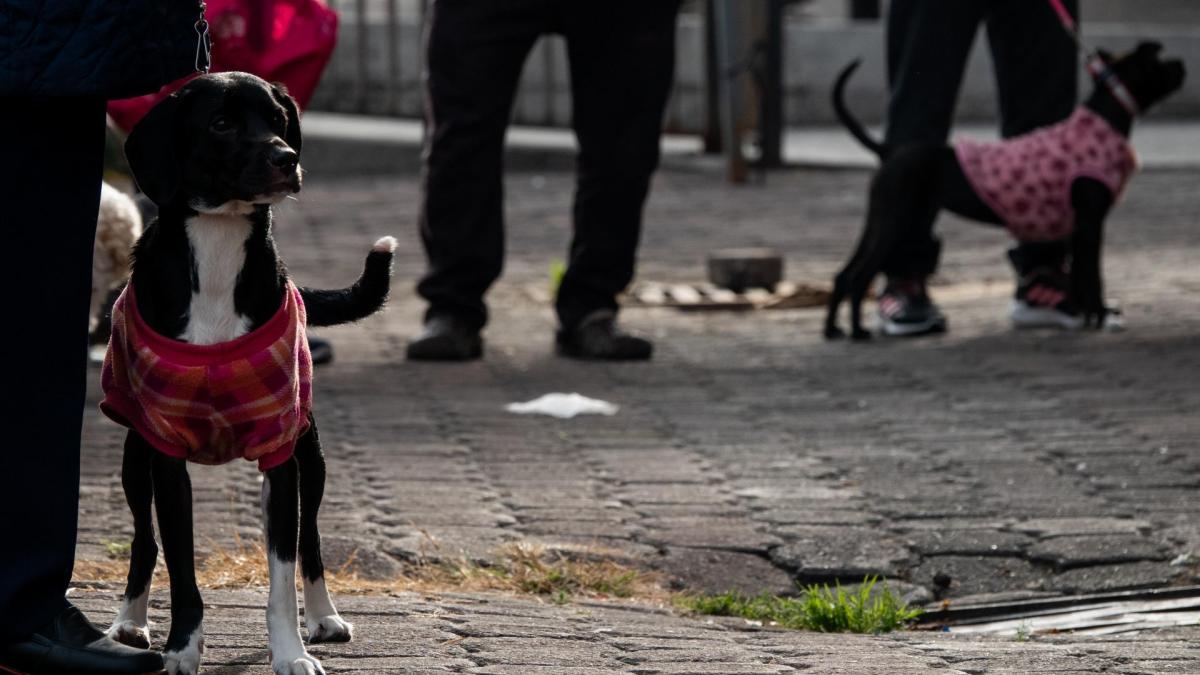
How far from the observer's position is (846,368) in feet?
21.6

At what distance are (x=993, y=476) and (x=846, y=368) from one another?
1.61 metres

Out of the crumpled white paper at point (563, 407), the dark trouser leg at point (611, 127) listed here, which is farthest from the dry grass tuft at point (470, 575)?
the dark trouser leg at point (611, 127)

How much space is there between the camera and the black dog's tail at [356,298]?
3352mm

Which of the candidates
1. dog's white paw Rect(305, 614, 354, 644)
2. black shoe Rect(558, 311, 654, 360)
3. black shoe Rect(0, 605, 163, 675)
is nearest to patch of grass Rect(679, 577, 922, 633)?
dog's white paw Rect(305, 614, 354, 644)

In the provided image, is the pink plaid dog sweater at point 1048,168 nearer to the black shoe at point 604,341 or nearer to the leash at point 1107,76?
the leash at point 1107,76

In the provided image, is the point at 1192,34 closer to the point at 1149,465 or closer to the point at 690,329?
the point at 690,329

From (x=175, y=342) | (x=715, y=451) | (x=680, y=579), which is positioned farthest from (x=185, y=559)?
(x=715, y=451)

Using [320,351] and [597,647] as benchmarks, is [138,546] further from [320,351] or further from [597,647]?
[320,351]

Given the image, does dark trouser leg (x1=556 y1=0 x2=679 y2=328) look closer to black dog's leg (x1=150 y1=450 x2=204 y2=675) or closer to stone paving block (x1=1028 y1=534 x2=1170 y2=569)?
stone paving block (x1=1028 y1=534 x2=1170 y2=569)

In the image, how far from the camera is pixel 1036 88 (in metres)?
7.31

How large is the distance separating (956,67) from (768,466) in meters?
2.47

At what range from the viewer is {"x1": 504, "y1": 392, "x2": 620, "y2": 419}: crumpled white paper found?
5.83m

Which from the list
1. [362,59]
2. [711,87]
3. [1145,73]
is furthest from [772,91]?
[1145,73]

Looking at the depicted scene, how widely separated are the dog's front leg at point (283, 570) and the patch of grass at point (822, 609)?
109cm
